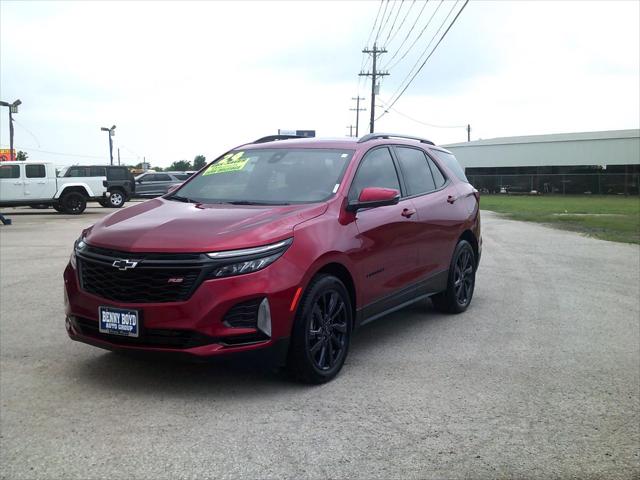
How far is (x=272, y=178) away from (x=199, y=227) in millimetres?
1207

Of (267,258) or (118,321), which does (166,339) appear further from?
(267,258)

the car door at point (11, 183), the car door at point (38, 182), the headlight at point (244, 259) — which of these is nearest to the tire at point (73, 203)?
the car door at point (38, 182)

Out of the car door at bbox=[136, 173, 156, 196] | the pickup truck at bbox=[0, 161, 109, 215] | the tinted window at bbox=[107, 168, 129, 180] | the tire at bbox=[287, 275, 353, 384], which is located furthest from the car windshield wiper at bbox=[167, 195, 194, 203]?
the car door at bbox=[136, 173, 156, 196]

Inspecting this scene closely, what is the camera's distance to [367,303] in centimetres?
513

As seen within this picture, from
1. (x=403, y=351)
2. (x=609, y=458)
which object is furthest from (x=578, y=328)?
(x=609, y=458)

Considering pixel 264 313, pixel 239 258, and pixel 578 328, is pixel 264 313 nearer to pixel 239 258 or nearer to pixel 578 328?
pixel 239 258

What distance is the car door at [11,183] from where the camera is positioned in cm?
2284

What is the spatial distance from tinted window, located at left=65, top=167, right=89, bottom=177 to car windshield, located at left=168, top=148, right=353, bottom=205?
20694mm

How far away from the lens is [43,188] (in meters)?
23.7

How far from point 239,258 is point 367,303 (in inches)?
55.9

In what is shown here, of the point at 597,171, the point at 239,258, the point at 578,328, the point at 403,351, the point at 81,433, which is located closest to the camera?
the point at 81,433

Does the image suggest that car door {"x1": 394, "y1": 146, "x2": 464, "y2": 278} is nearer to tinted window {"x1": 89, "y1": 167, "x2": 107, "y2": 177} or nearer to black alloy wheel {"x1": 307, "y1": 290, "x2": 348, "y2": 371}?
black alloy wheel {"x1": 307, "y1": 290, "x2": 348, "y2": 371}

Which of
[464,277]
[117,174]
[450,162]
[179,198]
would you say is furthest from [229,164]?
[117,174]

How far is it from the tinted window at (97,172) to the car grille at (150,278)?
74.4ft
